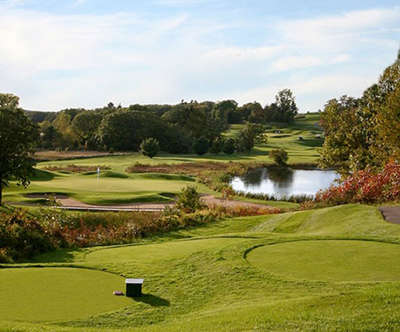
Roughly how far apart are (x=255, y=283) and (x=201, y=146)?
66323mm

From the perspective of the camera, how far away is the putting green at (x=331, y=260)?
966cm

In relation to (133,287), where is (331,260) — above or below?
above

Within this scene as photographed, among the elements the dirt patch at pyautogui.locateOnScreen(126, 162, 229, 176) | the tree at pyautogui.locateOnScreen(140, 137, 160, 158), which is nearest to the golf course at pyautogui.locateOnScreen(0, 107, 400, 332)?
the dirt patch at pyautogui.locateOnScreen(126, 162, 229, 176)

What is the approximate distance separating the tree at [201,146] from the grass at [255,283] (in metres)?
59.8

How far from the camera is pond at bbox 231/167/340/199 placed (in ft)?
132

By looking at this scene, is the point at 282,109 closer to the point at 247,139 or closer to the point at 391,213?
the point at 247,139

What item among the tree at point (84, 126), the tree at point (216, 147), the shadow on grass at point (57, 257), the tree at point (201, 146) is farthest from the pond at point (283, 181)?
the tree at point (84, 126)

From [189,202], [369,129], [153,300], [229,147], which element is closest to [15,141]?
[189,202]

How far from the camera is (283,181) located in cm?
4778

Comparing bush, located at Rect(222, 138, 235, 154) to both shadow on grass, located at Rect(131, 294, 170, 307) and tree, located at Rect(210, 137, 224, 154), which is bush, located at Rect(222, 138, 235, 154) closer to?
tree, located at Rect(210, 137, 224, 154)

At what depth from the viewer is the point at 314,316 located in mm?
6871

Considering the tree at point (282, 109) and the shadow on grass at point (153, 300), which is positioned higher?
the tree at point (282, 109)

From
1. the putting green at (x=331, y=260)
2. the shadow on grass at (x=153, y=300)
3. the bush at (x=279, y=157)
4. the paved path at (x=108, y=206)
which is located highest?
the bush at (x=279, y=157)

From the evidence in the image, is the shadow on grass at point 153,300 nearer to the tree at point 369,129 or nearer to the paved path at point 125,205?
the paved path at point 125,205
